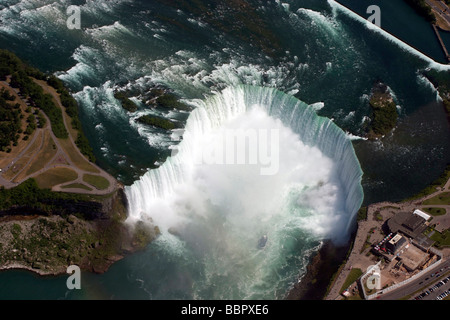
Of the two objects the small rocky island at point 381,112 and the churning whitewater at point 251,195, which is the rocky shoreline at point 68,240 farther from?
the small rocky island at point 381,112

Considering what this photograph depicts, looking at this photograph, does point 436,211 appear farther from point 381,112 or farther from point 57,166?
point 57,166

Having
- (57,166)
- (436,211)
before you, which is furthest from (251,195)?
(57,166)

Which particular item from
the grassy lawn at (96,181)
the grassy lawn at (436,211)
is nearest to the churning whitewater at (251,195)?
the grassy lawn at (96,181)

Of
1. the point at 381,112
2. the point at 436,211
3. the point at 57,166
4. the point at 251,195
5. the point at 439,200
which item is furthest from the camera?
the point at 381,112

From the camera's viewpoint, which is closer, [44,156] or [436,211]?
[436,211]

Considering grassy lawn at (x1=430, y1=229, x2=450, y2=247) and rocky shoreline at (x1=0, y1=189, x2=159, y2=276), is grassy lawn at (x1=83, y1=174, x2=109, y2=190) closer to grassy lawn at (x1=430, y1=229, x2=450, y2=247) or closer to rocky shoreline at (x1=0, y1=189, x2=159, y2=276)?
rocky shoreline at (x1=0, y1=189, x2=159, y2=276)
